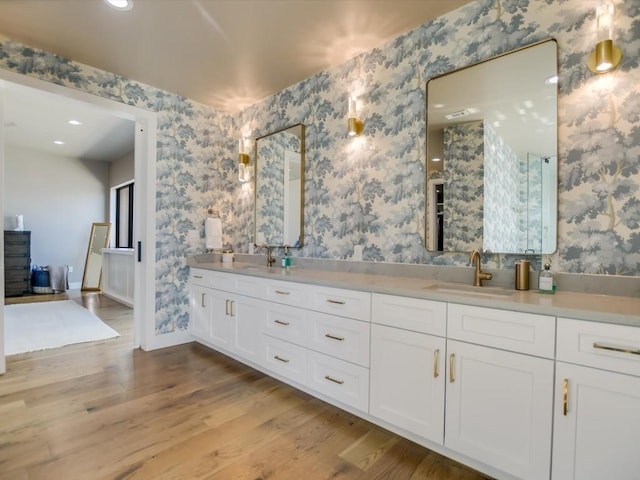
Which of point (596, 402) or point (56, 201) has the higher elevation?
point (56, 201)

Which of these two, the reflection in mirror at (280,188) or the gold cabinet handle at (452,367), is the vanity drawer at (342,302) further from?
the reflection in mirror at (280,188)

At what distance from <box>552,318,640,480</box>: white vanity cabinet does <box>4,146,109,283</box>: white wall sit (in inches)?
325

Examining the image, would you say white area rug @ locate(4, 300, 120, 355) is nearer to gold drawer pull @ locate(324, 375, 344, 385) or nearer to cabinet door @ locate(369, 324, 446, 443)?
gold drawer pull @ locate(324, 375, 344, 385)

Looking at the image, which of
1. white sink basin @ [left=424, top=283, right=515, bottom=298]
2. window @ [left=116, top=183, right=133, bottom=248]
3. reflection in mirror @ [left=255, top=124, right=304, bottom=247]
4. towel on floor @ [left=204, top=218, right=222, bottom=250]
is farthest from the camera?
window @ [left=116, top=183, right=133, bottom=248]

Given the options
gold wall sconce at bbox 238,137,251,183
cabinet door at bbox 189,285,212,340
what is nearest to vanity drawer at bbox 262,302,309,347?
cabinet door at bbox 189,285,212,340

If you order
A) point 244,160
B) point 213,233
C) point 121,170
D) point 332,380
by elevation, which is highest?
point 121,170

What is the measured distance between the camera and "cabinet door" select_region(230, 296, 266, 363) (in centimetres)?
263

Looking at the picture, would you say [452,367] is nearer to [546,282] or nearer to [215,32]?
[546,282]

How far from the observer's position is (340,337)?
2064 mm

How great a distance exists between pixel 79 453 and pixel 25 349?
2.19m

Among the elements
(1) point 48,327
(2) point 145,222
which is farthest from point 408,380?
(1) point 48,327

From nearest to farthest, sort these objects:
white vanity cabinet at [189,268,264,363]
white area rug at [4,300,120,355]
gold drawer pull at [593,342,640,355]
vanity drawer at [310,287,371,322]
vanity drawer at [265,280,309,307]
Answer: gold drawer pull at [593,342,640,355]
vanity drawer at [310,287,371,322]
vanity drawer at [265,280,309,307]
white vanity cabinet at [189,268,264,363]
white area rug at [4,300,120,355]

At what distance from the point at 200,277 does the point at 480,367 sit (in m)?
2.66

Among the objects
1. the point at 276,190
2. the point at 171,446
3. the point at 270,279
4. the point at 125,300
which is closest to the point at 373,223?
the point at 270,279
